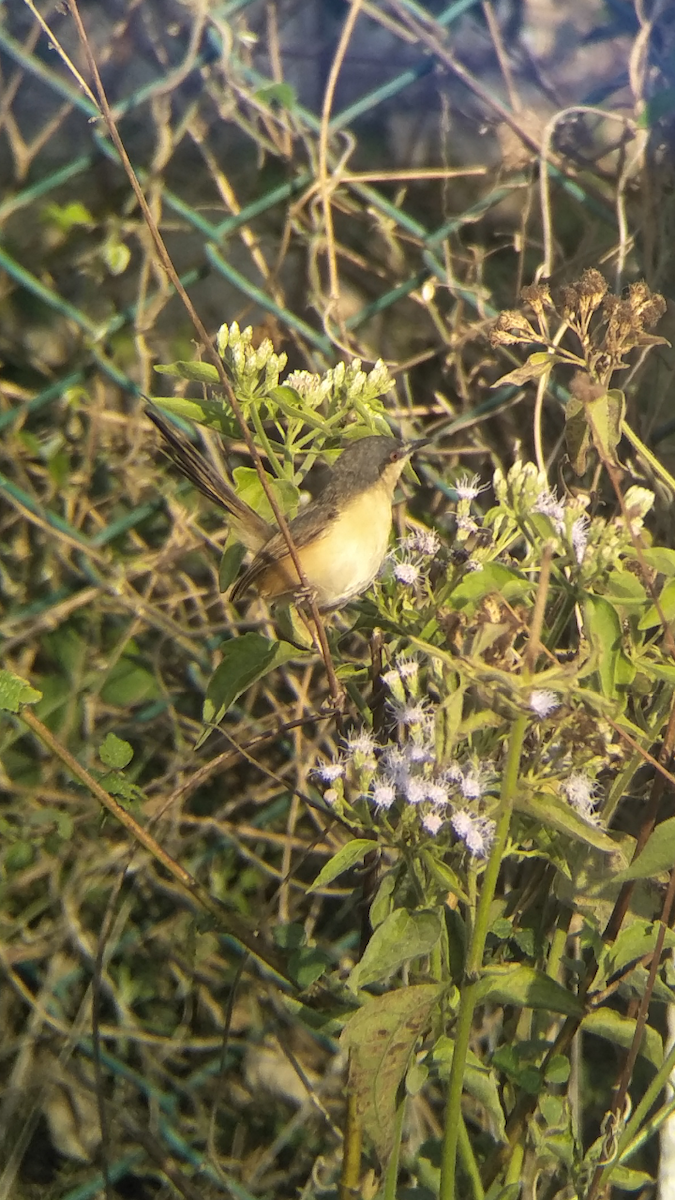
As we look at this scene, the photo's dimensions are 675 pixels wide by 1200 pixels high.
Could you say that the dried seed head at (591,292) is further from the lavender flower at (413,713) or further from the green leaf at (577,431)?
the lavender flower at (413,713)

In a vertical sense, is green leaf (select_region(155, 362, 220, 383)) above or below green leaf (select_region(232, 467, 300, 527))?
above

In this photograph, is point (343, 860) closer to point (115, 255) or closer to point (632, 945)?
point (632, 945)

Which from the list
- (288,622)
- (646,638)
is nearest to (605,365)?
(646,638)

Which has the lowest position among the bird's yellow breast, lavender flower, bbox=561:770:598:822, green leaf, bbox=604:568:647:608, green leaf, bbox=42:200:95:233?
the bird's yellow breast

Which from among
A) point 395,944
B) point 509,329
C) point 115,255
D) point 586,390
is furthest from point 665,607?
point 115,255

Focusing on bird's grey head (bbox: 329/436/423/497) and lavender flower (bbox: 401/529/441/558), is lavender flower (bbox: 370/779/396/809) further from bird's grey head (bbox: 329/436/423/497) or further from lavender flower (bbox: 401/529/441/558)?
bird's grey head (bbox: 329/436/423/497)

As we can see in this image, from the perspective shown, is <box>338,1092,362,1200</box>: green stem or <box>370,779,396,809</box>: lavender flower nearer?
<box>370,779,396,809</box>: lavender flower

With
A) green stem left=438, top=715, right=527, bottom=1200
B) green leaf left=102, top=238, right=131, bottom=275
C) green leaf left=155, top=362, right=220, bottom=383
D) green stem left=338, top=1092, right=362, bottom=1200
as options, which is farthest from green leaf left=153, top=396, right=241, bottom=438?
green leaf left=102, top=238, right=131, bottom=275
